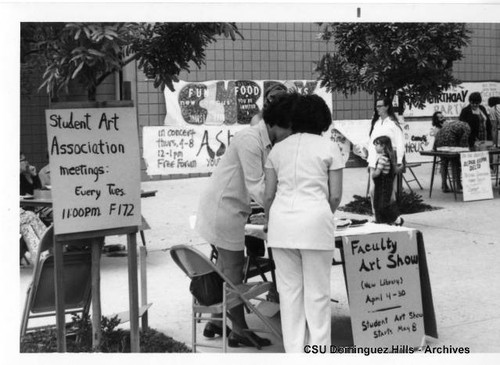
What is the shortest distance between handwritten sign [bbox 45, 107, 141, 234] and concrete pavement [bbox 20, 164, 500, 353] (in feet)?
4.49

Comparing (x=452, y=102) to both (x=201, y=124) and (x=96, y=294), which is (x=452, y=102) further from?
(x=96, y=294)

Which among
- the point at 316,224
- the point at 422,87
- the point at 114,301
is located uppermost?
the point at 422,87

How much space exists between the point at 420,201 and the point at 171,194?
151 inches

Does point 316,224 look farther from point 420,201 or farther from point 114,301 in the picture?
point 420,201

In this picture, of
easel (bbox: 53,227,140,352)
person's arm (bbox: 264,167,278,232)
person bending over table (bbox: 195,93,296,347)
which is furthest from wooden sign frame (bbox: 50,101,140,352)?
person's arm (bbox: 264,167,278,232)

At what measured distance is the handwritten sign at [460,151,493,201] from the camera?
38.3 ft

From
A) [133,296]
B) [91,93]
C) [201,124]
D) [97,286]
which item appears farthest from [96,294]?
[201,124]

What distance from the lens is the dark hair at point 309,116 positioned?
16.3 feet

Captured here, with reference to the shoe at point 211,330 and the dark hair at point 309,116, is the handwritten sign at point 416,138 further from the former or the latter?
the dark hair at point 309,116

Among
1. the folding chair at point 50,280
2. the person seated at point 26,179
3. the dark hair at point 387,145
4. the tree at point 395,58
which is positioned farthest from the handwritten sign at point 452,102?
the folding chair at point 50,280

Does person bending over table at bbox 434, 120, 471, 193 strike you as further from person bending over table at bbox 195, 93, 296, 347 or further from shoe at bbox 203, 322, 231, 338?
person bending over table at bbox 195, 93, 296, 347

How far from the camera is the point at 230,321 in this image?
5633mm

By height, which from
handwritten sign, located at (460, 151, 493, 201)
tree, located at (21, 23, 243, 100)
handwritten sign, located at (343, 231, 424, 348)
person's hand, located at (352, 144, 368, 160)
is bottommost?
handwritten sign, located at (343, 231, 424, 348)

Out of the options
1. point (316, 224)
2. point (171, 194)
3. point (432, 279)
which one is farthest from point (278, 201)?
point (171, 194)
